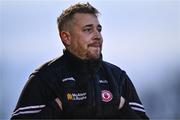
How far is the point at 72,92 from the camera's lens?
3.14 metres

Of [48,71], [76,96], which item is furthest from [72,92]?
[48,71]

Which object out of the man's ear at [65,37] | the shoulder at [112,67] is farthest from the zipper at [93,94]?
the man's ear at [65,37]

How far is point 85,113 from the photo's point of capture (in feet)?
10.2

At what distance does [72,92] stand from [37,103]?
0.23 meters

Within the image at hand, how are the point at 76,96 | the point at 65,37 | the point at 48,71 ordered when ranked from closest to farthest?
the point at 76,96
the point at 48,71
the point at 65,37

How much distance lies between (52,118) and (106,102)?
13.9 inches

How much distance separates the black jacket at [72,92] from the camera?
3107 millimetres

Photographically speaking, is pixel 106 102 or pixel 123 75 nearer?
pixel 106 102

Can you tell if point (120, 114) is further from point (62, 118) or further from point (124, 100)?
point (62, 118)

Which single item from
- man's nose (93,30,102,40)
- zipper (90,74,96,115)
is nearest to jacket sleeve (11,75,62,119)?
zipper (90,74,96,115)

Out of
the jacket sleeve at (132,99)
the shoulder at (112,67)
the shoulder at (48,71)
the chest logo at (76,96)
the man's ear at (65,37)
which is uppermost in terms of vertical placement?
the man's ear at (65,37)

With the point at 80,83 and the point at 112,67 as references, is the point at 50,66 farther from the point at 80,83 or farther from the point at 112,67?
the point at 112,67

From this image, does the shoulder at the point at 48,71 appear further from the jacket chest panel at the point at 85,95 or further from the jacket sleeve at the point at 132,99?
the jacket sleeve at the point at 132,99

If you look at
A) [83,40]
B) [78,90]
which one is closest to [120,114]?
[78,90]
